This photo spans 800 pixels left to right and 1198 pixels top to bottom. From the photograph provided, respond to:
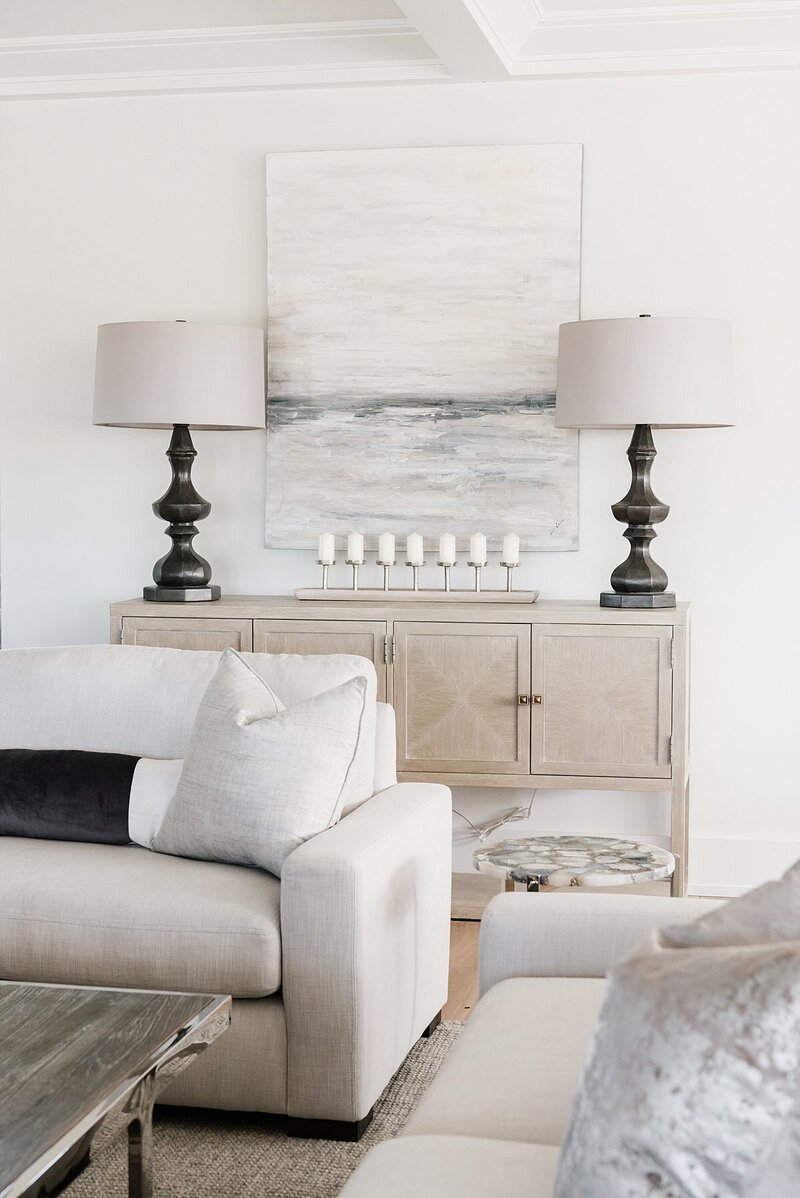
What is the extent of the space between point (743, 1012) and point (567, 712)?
8.82 feet

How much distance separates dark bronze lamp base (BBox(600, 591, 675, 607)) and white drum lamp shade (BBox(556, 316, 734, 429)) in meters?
0.48

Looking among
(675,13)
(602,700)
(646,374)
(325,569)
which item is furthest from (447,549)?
(675,13)

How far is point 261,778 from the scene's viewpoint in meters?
2.54

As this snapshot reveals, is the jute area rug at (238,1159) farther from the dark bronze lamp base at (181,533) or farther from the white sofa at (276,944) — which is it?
the dark bronze lamp base at (181,533)

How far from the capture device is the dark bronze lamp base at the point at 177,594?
3881mm

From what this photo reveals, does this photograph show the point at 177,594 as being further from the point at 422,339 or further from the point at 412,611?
the point at 422,339

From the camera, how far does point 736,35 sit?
3713mm

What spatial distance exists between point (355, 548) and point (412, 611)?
15.1 inches

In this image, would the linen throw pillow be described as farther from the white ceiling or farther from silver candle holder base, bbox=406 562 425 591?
the white ceiling

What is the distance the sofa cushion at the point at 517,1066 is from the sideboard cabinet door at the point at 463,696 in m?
1.63

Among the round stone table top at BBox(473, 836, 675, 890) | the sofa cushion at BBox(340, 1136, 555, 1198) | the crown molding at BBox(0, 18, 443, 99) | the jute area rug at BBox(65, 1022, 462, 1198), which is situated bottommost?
the jute area rug at BBox(65, 1022, 462, 1198)

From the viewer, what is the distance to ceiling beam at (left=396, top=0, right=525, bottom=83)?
3.30m

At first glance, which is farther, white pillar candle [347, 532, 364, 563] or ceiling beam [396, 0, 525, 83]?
white pillar candle [347, 532, 364, 563]

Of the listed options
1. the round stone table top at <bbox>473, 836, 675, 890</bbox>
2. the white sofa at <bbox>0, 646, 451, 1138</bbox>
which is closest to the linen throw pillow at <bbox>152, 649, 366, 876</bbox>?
the white sofa at <bbox>0, 646, 451, 1138</bbox>
